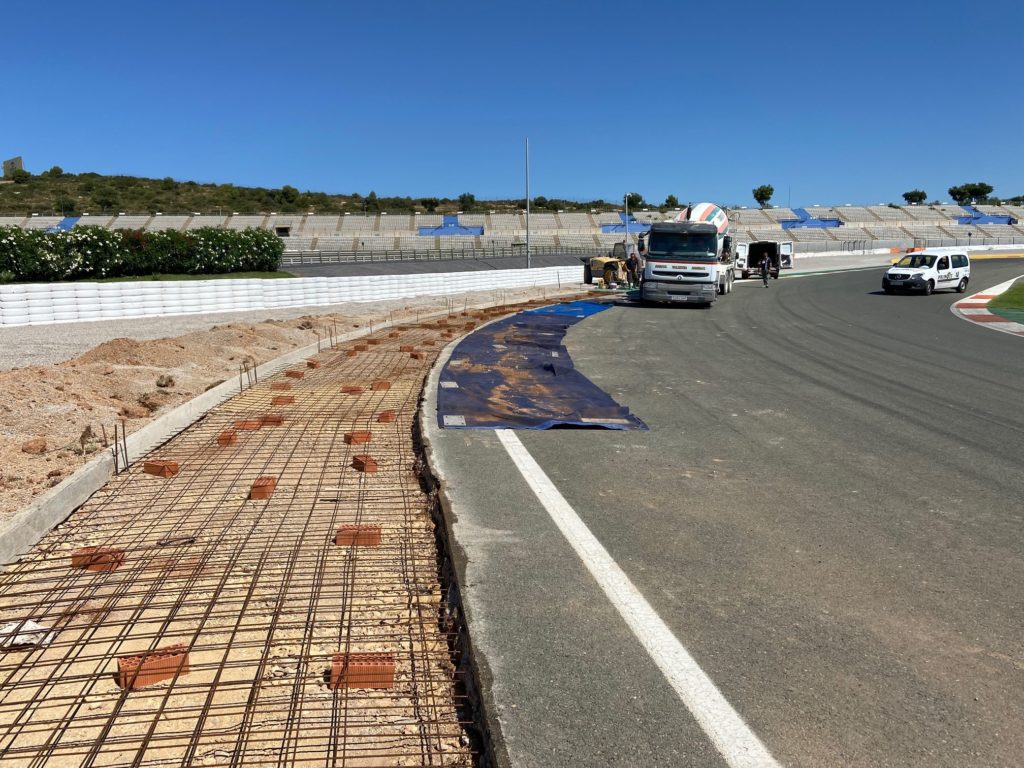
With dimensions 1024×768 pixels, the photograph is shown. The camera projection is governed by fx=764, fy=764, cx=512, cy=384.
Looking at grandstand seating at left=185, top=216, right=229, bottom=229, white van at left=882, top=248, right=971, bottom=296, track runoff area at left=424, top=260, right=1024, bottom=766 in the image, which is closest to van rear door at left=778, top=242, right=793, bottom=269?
white van at left=882, top=248, right=971, bottom=296

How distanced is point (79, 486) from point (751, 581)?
5.10 meters

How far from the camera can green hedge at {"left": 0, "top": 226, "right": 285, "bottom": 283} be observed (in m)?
26.7

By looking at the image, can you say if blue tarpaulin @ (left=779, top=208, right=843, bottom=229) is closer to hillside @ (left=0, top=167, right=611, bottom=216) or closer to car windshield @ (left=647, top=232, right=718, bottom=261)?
hillside @ (left=0, top=167, right=611, bottom=216)

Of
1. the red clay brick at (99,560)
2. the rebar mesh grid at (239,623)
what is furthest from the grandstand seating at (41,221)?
the red clay brick at (99,560)

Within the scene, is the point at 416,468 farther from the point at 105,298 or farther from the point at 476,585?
the point at 105,298

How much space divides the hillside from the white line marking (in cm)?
8580

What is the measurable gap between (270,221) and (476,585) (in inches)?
3149

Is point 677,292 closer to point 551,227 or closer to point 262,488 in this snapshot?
point 262,488

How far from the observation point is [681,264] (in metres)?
25.4

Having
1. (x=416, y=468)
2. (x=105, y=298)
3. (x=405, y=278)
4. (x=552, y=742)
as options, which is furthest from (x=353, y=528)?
(x=405, y=278)

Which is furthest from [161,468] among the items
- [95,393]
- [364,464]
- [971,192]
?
[971,192]

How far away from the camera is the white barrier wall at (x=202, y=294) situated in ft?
69.2

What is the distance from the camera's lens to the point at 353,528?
531 cm

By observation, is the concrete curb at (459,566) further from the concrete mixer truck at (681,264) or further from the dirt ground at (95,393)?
the concrete mixer truck at (681,264)
